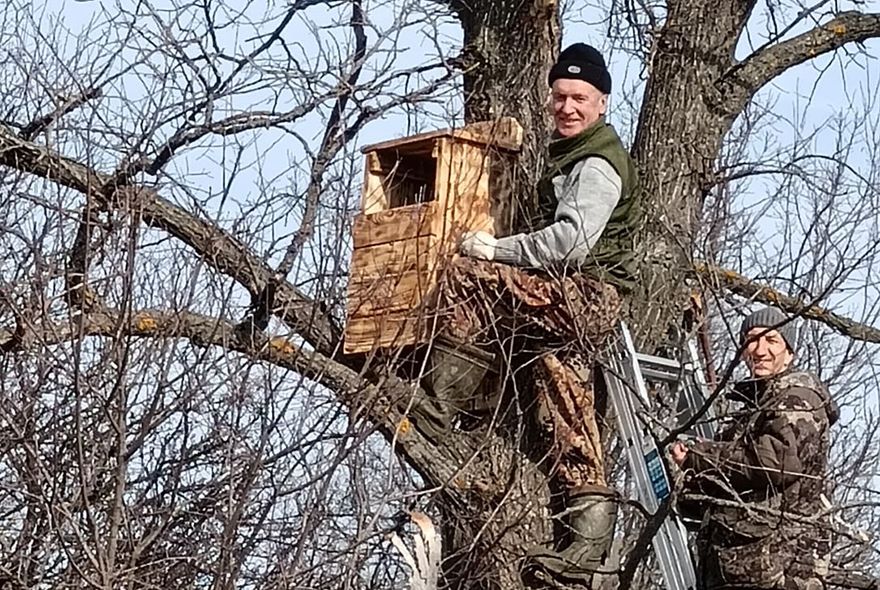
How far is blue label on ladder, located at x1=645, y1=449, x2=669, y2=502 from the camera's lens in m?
6.34

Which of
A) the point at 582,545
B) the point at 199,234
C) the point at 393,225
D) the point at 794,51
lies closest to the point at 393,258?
the point at 393,225

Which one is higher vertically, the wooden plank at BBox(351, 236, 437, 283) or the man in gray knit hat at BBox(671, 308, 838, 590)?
the wooden plank at BBox(351, 236, 437, 283)

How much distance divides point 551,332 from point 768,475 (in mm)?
1031

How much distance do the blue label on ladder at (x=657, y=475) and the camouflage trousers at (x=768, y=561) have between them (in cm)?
23

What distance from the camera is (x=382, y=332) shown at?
6652mm

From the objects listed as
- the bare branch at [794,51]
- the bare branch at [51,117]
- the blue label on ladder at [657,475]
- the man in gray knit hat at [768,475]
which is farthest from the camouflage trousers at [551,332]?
the bare branch at [51,117]

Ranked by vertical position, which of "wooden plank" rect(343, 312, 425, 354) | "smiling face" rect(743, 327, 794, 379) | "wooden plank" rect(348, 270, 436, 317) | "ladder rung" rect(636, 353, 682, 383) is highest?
"wooden plank" rect(348, 270, 436, 317)

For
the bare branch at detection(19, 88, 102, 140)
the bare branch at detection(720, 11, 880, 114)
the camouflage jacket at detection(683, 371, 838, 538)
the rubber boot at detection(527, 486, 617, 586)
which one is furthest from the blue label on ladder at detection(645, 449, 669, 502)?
the bare branch at detection(19, 88, 102, 140)

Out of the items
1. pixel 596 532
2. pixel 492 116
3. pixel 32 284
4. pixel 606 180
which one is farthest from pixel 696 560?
pixel 32 284

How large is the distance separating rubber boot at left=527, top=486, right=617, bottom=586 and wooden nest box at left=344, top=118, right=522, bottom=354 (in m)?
0.90

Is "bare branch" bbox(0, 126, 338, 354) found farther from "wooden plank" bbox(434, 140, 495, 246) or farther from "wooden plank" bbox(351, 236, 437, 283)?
"wooden plank" bbox(434, 140, 495, 246)

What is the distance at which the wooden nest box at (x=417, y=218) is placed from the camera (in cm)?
666

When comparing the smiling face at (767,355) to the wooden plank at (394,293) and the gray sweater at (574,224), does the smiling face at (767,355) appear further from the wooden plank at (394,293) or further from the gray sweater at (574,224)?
the wooden plank at (394,293)

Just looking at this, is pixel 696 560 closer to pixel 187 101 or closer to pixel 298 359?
pixel 298 359
